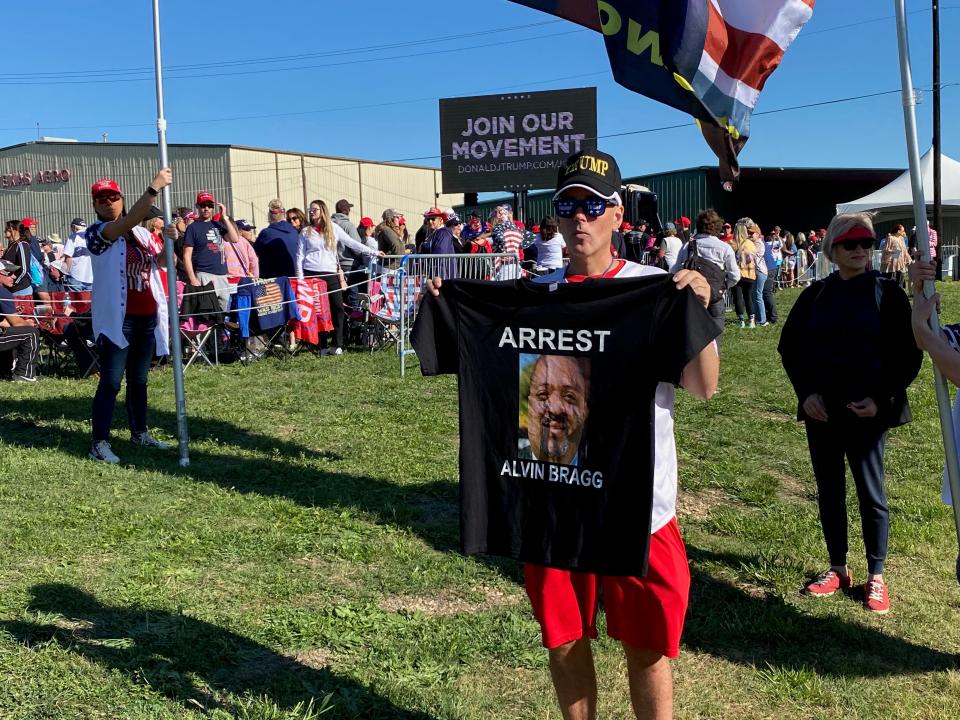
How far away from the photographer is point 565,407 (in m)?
2.69

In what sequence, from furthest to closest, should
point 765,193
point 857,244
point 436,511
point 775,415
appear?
point 765,193
point 775,415
point 436,511
point 857,244

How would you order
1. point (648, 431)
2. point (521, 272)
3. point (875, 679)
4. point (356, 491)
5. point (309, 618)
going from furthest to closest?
point (521, 272) → point (356, 491) → point (309, 618) → point (875, 679) → point (648, 431)

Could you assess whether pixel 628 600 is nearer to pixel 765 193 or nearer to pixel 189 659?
pixel 189 659

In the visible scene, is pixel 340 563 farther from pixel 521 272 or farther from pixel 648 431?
pixel 521 272

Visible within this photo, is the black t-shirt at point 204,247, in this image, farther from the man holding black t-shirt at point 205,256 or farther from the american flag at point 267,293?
the american flag at point 267,293

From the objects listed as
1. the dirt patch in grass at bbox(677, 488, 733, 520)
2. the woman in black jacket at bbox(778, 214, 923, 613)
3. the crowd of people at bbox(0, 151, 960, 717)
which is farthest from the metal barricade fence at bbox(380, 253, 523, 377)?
the woman in black jacket at bbox(778, 214, 923, 613)

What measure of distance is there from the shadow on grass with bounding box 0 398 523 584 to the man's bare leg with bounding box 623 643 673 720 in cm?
199

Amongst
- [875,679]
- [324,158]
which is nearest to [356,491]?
[875,679]

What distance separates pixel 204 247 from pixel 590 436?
10475mm

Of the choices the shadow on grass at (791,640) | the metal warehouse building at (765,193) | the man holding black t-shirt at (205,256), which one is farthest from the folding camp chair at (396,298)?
the metal warehouse building at (765,193)

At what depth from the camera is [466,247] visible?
55.0ft

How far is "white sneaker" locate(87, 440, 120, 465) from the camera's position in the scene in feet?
22.4

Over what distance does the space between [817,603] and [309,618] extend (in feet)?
8.37

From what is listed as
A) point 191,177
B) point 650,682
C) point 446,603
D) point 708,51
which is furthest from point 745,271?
point 191,177
